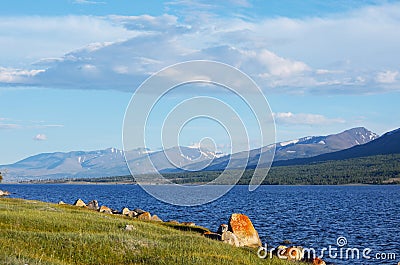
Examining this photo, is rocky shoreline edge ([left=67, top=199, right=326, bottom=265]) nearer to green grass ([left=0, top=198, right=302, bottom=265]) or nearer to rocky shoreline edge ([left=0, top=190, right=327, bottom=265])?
rocky shoreline edge ([left=0, top=190, right=327, bottom=265])

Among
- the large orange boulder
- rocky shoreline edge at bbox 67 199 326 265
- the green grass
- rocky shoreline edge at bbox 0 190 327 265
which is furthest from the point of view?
the large orange boulder

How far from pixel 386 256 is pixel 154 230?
25.5 metres

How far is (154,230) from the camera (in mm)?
44500

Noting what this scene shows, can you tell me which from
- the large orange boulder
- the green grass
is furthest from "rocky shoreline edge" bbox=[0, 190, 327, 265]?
the green grass

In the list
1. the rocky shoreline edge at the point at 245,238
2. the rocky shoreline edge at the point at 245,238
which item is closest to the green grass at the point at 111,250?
the rocky shoreline edge at the point at 245,238

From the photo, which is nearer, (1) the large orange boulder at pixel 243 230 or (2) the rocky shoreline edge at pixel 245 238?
(2) the rocky shoreline edge at pixel 245 238

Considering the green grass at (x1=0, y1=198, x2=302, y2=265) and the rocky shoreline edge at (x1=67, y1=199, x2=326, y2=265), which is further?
the rocky shoreline edge at (x1=67, y1=199, x2=326, y2=265)

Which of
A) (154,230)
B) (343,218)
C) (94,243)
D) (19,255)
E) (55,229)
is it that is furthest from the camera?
(343,218)

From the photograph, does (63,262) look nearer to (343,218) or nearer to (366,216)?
(343,218)

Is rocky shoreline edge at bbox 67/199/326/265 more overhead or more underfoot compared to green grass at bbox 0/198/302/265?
more underfoot

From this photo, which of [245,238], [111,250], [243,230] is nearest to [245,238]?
[245,238]

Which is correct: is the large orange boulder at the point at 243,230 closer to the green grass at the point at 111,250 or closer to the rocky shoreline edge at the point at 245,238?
the rocky shoreline edge at the point at 245,238

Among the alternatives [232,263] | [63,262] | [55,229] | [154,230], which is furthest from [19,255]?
[154,230]

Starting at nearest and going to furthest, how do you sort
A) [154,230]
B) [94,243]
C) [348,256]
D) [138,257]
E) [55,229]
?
[138,257] → [94,243] → [55,229] → [154,230] → [348,256]
